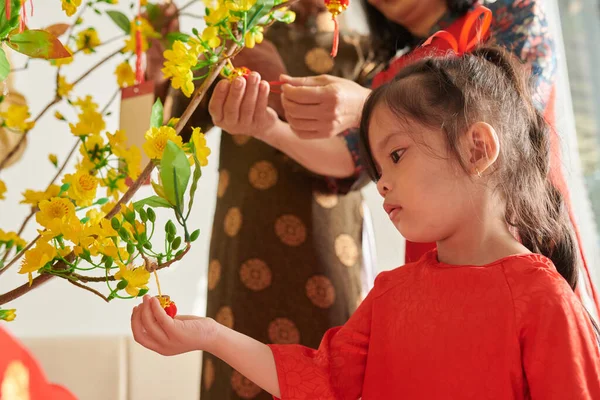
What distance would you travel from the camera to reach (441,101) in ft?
2.54

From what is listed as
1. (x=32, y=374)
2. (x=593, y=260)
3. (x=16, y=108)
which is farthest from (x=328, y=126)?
(x=593, y=260)

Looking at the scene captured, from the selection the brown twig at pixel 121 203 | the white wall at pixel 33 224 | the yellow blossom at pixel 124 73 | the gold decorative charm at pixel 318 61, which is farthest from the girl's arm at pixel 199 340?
the white wall at pixel 33 224

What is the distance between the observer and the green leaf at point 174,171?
0.52 metres

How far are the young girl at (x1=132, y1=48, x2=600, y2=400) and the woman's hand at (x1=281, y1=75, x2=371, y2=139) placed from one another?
8 centimetres

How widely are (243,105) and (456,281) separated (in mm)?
350

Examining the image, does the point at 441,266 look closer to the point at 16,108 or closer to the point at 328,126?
the point at 328,126

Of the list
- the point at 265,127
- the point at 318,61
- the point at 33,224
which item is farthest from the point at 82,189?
the point at 33,224

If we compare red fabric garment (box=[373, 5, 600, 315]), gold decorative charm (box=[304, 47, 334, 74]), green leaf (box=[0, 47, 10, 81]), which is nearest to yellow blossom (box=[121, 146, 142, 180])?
green leaf (box=[0, 47, 10, 81])

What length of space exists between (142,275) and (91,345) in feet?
4.51

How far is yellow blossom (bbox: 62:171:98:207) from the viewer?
62 cm

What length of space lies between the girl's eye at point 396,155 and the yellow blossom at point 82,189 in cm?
32

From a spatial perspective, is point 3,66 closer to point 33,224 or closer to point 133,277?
point 133,277

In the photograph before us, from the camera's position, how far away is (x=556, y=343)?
64cm

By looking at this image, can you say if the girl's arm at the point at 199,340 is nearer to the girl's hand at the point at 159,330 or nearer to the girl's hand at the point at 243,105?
the girl's hand at the point at 159,330
